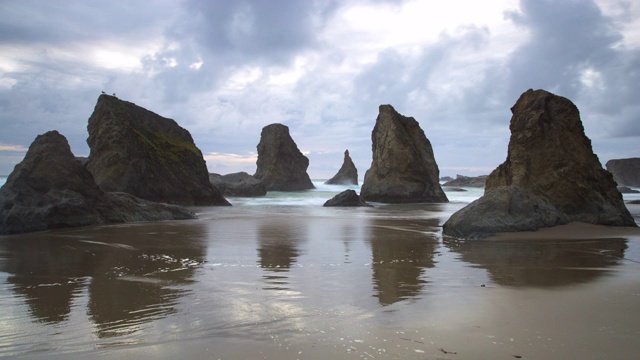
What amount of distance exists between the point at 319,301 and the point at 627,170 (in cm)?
9631

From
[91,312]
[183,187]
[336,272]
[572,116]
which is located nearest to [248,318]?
[91,312]

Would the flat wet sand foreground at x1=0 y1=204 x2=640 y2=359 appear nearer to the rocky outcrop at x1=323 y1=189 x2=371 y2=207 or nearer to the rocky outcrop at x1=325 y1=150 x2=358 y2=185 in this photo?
the rocky outcrop at x1=323 y1=189 x2=371 y2=207

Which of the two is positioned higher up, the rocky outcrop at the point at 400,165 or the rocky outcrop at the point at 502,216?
the rocky outcrop at the point at 400,165

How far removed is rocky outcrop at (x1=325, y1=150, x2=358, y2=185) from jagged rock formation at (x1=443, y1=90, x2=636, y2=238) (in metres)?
68.8

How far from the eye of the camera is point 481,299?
13.1 ft

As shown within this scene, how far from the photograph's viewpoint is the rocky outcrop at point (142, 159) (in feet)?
66.5

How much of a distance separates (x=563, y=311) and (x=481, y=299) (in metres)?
0.66

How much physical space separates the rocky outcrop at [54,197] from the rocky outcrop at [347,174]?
2814 inches

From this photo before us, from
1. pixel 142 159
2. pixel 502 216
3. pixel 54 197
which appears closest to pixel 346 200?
pixel 142 159


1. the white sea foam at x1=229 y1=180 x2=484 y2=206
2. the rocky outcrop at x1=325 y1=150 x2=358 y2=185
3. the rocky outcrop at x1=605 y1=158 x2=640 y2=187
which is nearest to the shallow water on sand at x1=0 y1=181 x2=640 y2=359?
the white sea foam at x1=229 y1=180 x2=484 y2=206

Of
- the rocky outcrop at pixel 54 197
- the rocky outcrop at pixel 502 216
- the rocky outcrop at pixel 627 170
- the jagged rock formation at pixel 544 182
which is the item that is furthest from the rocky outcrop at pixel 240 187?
the rocky outcrop at pixel 627 170

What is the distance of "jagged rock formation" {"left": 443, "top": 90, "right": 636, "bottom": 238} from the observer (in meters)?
9.37

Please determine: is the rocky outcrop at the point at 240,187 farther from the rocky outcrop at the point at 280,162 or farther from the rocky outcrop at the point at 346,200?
the rocky outcrop at the point at 280,162

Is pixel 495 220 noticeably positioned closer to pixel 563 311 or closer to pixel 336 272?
pixel 336 272
